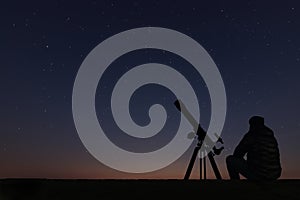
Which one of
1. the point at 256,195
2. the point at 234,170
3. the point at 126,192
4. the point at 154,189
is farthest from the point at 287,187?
the point at 234,170

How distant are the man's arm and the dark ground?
11.1 ft

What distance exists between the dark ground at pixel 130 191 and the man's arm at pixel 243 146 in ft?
11.1

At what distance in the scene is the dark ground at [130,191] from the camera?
250cm

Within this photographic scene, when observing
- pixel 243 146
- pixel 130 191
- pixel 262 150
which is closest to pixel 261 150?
pixel 262 150

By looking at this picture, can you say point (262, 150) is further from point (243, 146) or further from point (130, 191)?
point (130, 191)

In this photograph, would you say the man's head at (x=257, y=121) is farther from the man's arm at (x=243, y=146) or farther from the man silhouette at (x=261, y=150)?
the man's arm at (x=243, y=146)

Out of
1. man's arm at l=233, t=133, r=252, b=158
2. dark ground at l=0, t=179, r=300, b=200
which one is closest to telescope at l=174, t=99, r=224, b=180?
man's arm at l=233, t=133, r=252, b=158

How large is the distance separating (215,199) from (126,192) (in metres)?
0.57

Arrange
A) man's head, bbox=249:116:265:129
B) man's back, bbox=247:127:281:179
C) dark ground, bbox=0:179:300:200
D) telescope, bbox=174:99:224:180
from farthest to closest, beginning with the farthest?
telescope, bbox=174:99:224:180 < man's head, bbox=249:116:265:129 < man's back, bbox=247:127:281:179 < dark ground, bbox=0:179:300:200

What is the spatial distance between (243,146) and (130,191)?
4187 millimetres

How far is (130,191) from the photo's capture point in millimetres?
2617

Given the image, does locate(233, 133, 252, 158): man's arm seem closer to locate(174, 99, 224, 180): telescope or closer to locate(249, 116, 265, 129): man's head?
locate(249, 116, 265, 129): man's head

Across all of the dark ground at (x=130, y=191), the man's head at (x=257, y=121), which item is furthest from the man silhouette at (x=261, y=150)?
the dark ground at (x=130, y=191)

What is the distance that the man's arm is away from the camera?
6285 millimetres
